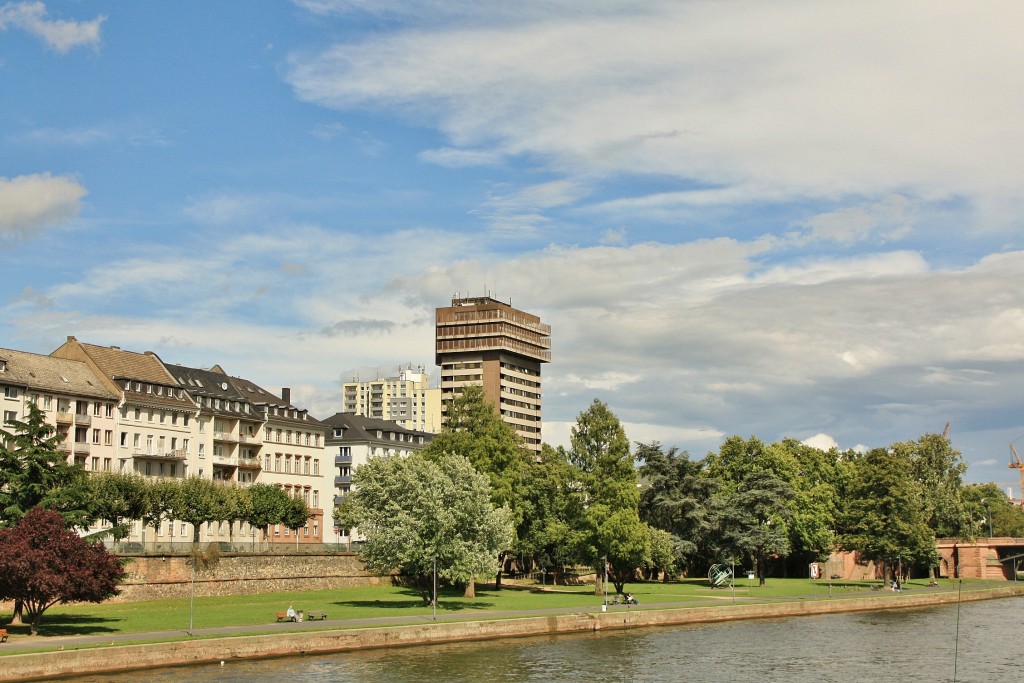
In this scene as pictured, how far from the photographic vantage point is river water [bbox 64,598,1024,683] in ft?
176

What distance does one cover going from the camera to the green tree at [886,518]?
12106 cm

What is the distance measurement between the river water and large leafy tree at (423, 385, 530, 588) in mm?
24588

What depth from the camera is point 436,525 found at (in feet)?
258

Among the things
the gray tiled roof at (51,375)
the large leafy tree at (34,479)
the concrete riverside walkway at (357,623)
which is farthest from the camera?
the gray tiled roof at (51,375)

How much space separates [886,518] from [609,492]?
42.1 m

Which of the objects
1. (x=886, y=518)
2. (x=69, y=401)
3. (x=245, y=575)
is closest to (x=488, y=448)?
(x=245, y=575)

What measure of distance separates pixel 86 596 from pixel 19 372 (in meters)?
56.4

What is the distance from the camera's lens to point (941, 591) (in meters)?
121

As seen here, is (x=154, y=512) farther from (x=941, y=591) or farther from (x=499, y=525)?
(x=941, y=591)

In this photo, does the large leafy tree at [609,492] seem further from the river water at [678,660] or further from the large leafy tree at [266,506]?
the large leafy tree at [266,506]

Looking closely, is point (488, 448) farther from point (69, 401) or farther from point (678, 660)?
point (69, 401)

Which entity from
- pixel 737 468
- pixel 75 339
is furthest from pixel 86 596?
pixel 737 468

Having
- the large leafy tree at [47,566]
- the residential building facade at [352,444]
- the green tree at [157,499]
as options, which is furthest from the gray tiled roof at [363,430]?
the large leafy tree at [47,566]

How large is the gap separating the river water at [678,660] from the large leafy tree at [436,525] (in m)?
11.4
